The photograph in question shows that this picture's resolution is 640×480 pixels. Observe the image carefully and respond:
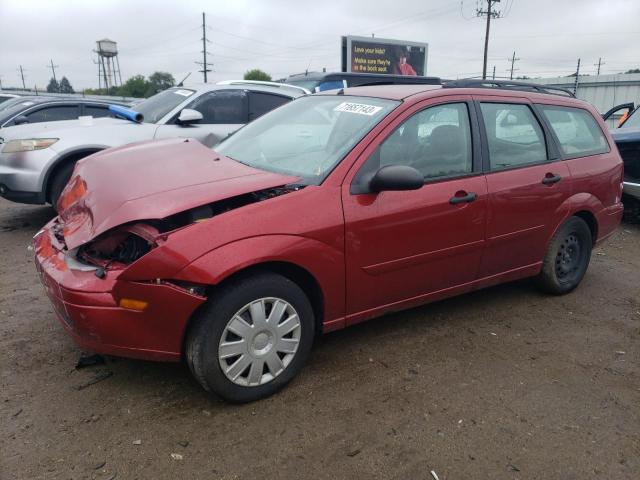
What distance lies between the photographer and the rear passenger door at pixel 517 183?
12.2ft

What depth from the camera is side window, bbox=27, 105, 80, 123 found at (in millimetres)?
9219

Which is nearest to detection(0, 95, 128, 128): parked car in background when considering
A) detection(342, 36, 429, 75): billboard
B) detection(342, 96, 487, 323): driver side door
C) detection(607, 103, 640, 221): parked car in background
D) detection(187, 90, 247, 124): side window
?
detection(187, 90, 247, 124): side window

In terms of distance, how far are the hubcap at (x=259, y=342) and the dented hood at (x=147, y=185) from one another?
2.06 ft

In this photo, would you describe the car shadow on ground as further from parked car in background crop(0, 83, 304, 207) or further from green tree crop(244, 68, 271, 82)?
green tree crop(244, 68, 271, 82)

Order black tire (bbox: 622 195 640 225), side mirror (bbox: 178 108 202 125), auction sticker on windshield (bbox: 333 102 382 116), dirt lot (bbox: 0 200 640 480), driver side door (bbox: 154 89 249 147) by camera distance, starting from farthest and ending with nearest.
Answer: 1. black tire (bbox: 622 195 640 225)
2. driver side door (bbox: 154 89 249 147)
3. side mirror (bbox: 178 108 202 125)
4. auction sticker on windshield (bbox: 333 102 382 116)
5. dirt lot (bbox: 0 200 640 480)

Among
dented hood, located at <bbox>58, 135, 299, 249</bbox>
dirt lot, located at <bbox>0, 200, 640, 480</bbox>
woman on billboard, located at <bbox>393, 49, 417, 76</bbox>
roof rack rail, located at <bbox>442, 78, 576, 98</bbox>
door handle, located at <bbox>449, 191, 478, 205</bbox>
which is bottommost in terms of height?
dirt lot, located at <bbox>0, 200, 640, 480</bbox>

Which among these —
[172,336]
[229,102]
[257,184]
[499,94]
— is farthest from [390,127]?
[229,102]

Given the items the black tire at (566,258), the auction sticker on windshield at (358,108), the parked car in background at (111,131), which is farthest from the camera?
the parked car in background at (111,131)

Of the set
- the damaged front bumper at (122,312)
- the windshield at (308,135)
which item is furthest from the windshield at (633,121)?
the damaged front bumper at (122,312)

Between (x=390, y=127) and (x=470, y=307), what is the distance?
180cm

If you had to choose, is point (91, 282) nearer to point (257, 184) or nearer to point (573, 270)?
point (257, 184)

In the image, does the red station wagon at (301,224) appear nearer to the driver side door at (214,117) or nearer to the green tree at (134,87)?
the driver side door at (214,117)

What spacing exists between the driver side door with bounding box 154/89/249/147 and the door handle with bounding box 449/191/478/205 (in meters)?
3.76

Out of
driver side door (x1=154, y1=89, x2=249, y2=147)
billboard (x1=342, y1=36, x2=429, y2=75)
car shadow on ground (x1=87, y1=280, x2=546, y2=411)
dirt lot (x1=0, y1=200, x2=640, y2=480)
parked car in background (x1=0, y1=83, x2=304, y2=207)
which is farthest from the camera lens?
billboard (x1=342, y1=36, x2=429, y2=75)
